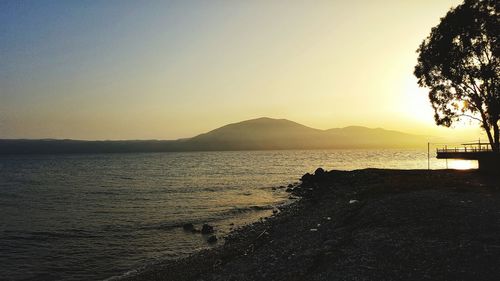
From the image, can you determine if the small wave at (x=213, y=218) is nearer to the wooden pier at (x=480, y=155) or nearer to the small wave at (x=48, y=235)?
the small wave at (x=48, y=235)

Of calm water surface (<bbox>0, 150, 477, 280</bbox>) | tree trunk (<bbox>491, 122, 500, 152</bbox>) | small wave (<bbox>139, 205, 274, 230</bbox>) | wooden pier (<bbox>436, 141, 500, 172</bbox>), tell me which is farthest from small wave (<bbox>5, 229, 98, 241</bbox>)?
tree trunk (<bbox>491, 122, 500, 152</bbox>)

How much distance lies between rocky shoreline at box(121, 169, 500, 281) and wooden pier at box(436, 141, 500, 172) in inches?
607

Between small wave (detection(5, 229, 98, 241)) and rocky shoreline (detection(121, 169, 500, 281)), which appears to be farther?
small wave (detection(5, 229, 98, 241))

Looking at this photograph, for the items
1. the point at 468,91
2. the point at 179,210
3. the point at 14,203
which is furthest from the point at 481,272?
the point at 14,203

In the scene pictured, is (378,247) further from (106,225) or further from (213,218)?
(106,225)

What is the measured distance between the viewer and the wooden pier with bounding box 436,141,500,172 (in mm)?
39309

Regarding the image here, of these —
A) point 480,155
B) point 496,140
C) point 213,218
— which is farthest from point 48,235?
point 496,140

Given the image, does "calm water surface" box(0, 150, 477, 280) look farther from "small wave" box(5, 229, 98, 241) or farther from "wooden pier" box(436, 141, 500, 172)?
"wooden pier" box(436, 141, 500, 172)

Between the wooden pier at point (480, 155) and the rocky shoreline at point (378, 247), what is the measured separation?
1542 centimetres

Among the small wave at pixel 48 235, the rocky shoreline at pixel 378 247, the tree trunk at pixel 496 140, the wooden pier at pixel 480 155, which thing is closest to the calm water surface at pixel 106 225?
the small wave at pixel 48 235

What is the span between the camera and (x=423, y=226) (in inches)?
667

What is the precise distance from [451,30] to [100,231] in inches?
1643

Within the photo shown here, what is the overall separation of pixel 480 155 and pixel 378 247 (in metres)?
33.5

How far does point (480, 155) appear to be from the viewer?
136 ft
